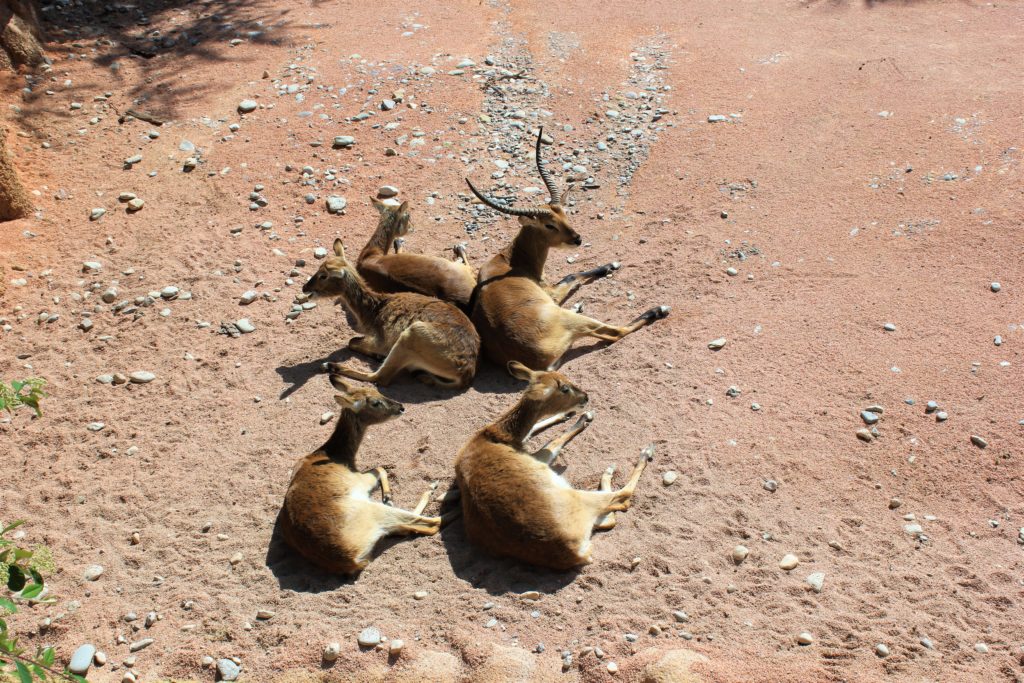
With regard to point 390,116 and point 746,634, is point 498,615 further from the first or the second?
point 390,116

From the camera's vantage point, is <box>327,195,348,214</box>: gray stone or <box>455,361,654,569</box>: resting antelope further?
<box>327,195,348,214</box>: gray stone

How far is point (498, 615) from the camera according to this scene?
507cm

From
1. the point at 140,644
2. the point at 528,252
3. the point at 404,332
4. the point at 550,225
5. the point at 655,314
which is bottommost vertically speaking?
the point at 140,644

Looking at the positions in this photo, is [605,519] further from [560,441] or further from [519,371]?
[519,371]

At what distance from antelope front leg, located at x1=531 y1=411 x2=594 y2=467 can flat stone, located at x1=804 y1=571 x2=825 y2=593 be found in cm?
181

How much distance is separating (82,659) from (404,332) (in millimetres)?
3093

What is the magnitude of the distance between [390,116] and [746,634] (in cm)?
755

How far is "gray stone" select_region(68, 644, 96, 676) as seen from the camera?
197 inches

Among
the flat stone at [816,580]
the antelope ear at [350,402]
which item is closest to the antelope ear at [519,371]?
the antelope ear at [350,402]

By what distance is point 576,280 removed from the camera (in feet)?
26.3

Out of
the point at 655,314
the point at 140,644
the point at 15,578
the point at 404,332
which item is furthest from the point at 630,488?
the point at 15,578

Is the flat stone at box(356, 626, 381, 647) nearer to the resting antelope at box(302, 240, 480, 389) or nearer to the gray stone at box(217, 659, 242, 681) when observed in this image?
the gray stone at box(217, 659, 242, 681)

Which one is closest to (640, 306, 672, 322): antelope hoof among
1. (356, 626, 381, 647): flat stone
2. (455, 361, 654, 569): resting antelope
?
(455, 361, 654, 569): resting antelope

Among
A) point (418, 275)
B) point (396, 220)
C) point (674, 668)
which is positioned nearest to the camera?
Answer: point (674, 668)
